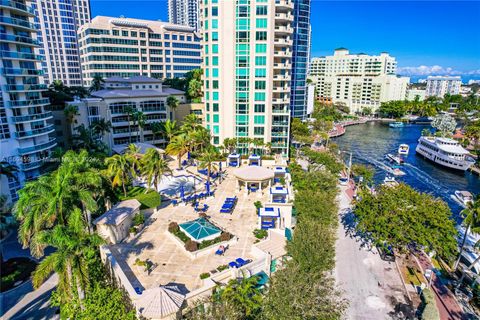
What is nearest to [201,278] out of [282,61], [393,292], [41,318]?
[41,318]


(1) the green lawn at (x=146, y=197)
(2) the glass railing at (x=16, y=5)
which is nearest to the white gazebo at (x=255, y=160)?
(1) the green lawn at (x=146, y=197)

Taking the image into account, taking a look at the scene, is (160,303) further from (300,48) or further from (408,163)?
(300,48)

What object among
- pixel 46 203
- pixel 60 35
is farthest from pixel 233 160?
pixel 60 35

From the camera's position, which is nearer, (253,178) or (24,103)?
(24,103)

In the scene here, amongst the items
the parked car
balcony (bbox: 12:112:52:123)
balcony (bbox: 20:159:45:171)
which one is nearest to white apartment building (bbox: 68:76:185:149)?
balcony (bbox: 12:112:52:123)

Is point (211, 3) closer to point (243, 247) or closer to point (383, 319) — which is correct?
point (243, 247)

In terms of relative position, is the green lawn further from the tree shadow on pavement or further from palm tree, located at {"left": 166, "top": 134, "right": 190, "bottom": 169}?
the tree shadow on pavement

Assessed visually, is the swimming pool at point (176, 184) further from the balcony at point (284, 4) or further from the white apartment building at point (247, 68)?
the balcony at point (284, 4)
